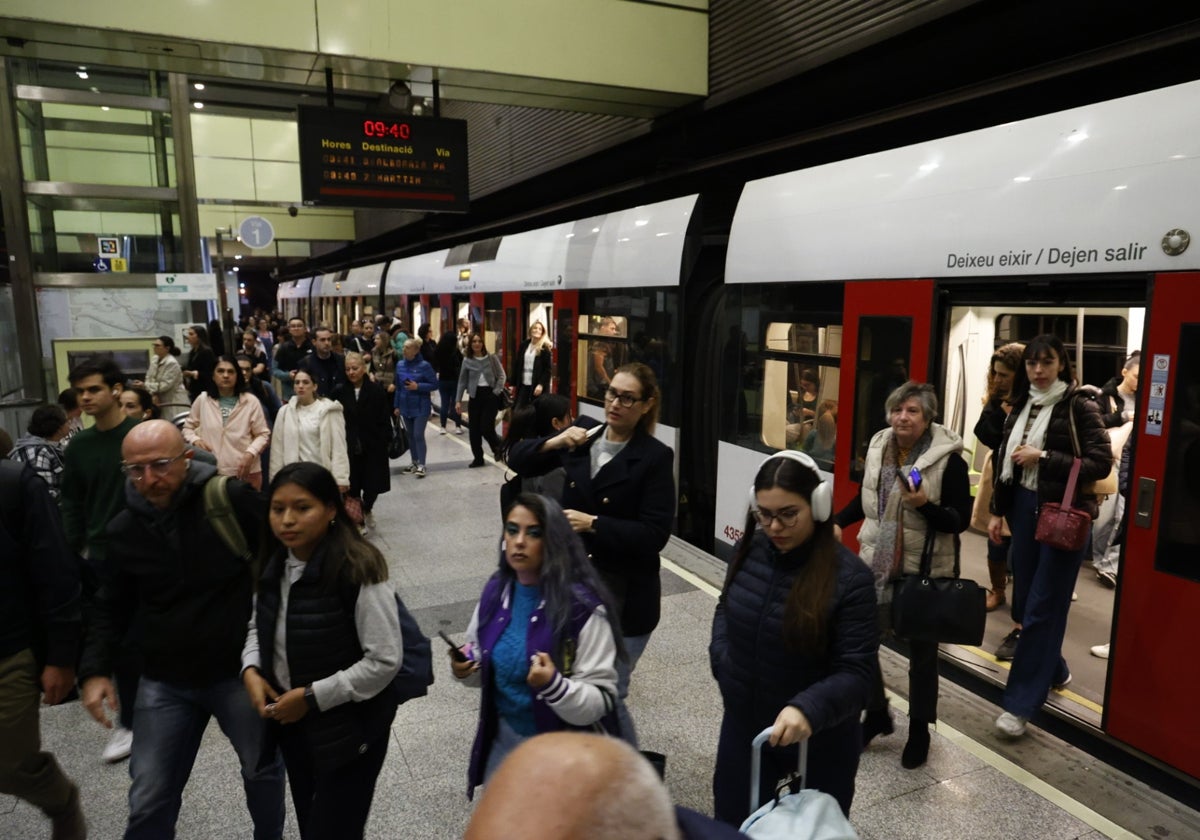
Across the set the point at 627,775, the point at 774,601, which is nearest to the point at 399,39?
the point at 774,601

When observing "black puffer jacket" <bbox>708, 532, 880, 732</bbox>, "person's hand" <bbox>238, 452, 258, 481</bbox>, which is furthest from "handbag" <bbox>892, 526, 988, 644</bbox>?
"person's hand" <bbox>238, 452, 258, 481</bbox>

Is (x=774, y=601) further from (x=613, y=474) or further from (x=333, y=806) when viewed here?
(x=333, y=806)

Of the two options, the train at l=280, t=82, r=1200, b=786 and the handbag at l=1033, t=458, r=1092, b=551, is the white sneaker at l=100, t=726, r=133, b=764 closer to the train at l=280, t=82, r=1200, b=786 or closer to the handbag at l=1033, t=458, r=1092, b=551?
the train at l=280, t=82, r=1200, b=786

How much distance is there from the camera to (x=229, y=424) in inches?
223

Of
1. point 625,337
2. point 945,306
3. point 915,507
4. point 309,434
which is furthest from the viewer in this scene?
point 625,337

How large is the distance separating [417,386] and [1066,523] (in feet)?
22.1

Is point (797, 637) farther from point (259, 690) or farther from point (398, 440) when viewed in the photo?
point (398, 440)

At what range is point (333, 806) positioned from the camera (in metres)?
2.31

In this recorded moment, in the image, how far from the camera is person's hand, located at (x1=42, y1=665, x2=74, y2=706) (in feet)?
8.73

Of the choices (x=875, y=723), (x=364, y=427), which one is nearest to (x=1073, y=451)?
(x=875, y=723)

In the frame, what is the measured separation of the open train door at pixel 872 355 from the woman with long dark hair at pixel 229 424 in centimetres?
396

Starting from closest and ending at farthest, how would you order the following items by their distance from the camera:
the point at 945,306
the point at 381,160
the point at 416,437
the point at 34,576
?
1. the point at 34,576
2. the point at 945,306
3. the point at 381,160
4. the point at 416,437

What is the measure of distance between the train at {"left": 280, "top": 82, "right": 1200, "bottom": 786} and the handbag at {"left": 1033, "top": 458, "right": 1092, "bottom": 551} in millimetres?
264

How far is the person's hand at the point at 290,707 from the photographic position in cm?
219
